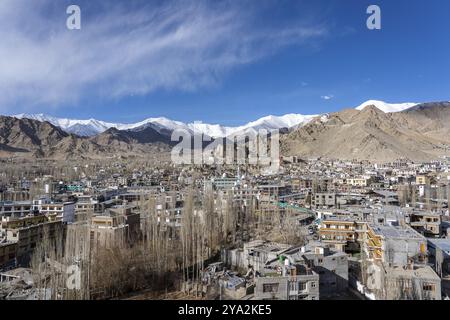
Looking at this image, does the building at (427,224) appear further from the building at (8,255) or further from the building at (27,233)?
the building at (8,255)

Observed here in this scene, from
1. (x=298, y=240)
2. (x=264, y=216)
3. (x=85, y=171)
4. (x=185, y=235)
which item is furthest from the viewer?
(x=85, y=171)

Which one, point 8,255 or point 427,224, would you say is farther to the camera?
point 427,224

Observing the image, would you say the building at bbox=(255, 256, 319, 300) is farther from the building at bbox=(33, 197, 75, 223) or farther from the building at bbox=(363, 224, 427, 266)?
the building at bbox=(33, 197, 75, 223)

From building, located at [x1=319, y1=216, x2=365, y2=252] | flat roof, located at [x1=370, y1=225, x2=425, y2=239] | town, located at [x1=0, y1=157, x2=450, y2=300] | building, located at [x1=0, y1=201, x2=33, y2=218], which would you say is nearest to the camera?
town, located at [x1=0, y1=157, x2=450, y2=300]

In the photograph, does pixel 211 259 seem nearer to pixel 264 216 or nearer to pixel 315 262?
pixel 315 262

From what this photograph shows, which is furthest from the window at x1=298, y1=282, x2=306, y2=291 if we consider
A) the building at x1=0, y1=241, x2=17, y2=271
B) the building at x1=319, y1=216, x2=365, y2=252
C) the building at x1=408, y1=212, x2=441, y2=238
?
the building at x1=0, y1=241, x2=17, y2=271

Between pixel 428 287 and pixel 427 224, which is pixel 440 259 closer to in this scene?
pixel 428 287

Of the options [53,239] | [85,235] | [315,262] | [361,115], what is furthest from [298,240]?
[361,115]

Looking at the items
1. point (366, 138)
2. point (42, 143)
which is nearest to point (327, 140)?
point (366, 138)
